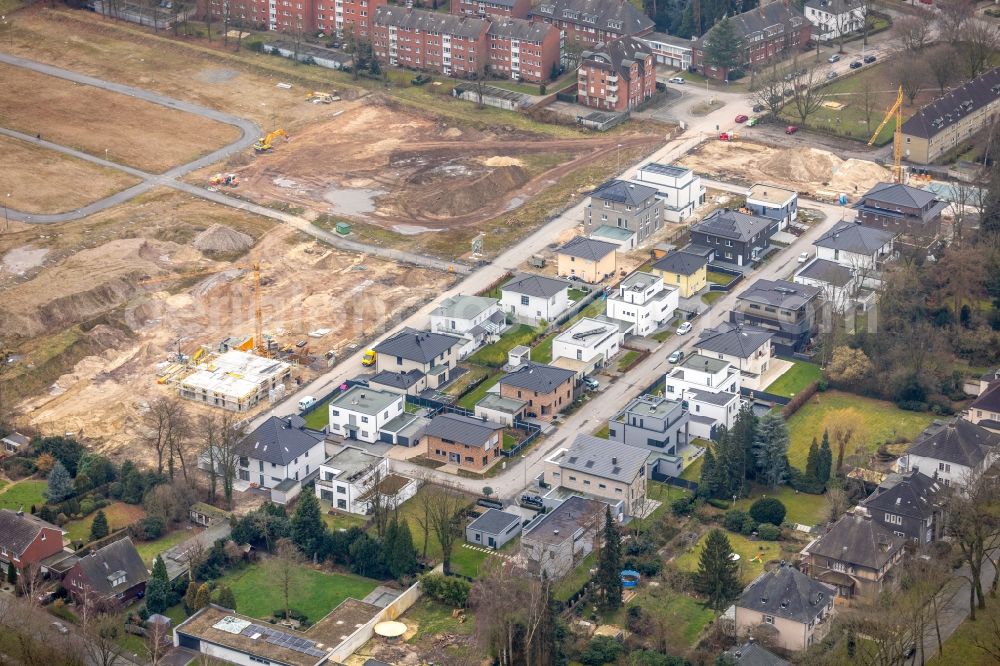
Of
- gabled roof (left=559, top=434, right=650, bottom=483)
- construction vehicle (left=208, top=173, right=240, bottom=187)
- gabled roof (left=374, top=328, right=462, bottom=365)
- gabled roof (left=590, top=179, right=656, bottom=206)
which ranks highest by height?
gabled roof (left=590, top=179, right=656, bottom=206)

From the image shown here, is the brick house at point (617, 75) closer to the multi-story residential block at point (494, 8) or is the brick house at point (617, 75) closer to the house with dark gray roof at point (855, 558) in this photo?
the multi-story residential block at point (494, 8)

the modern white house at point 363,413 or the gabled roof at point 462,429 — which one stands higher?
the gabled roof at point 462,429

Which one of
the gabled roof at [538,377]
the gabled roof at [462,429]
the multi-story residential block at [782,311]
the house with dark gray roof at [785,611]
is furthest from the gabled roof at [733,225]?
the house with dark gray roof at [785,611]

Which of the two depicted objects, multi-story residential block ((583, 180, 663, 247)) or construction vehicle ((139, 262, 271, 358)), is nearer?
construction vehicle ((139, 262, 271, 358))

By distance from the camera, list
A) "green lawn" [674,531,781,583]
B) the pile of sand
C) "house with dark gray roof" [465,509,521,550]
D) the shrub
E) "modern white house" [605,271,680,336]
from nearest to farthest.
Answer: "green lawn" [674,531,781,583]
"house with dark gray roof" [465,509,521,550]
the shrub
"modern white house" [605,271,680,336]
the pile of sand

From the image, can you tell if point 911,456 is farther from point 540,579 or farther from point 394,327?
point 394,327

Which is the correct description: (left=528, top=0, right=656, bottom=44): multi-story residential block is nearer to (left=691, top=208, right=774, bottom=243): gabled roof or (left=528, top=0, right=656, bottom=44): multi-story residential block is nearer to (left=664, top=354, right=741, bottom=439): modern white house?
(left=691, top=208, right=774, bottom=243): gabled roof

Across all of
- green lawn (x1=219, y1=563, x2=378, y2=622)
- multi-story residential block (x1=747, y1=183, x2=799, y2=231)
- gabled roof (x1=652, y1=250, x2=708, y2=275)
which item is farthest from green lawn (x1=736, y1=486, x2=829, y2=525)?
multi-story residential block (x1=747, y1=183, x2=799, y2=231)

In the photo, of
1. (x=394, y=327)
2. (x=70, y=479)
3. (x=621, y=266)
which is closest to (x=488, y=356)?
(x=394, y=327)
